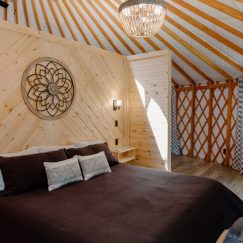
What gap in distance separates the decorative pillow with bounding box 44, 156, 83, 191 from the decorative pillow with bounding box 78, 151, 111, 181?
0.30ft

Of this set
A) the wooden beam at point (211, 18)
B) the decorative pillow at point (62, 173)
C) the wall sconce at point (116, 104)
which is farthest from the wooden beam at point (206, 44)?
the decorative pillow at point (62, 173)

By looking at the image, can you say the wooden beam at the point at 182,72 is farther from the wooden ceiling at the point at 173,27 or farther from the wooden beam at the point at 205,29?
the wooden beam at the point at 205,29

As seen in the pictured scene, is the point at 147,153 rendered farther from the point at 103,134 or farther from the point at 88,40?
the point at 88,40

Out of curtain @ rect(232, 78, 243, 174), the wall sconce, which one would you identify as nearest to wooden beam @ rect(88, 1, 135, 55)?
the wall sconce

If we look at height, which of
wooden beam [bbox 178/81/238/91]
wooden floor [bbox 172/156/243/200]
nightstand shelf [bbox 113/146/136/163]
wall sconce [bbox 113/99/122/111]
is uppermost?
wooden beam [bbox 178/81/238/91]

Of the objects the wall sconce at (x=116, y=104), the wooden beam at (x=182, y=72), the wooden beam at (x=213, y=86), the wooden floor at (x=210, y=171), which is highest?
the wooden beam at (x=182, y=72)

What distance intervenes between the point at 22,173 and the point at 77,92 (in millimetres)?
1647

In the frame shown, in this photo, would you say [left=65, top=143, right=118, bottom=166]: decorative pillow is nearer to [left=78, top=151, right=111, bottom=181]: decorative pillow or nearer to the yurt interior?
the yurt interior

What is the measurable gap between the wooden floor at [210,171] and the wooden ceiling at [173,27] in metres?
2.11

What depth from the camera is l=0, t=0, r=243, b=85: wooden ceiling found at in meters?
2.97

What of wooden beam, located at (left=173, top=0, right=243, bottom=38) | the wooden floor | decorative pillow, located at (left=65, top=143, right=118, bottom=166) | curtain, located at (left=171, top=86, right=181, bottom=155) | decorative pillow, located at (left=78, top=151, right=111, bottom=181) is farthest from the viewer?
curtain, located at (left=171, top=86, right=181, bottom=155)

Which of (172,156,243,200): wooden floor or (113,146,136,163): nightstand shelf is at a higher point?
(113,146,136,163): nightstand shelf

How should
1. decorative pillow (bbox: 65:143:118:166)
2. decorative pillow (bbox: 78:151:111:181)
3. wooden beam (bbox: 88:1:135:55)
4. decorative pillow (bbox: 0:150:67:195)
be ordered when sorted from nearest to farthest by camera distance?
1. decorative pillow (bbox: 0:150:67:195)
2. decorative pillow (bbox: 78:151:111:181)
3. decorative pillow (bbox: 65:143:118:166)
4. wooden beam (bbox: 88:1:135:55)

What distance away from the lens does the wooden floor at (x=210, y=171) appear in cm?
410
